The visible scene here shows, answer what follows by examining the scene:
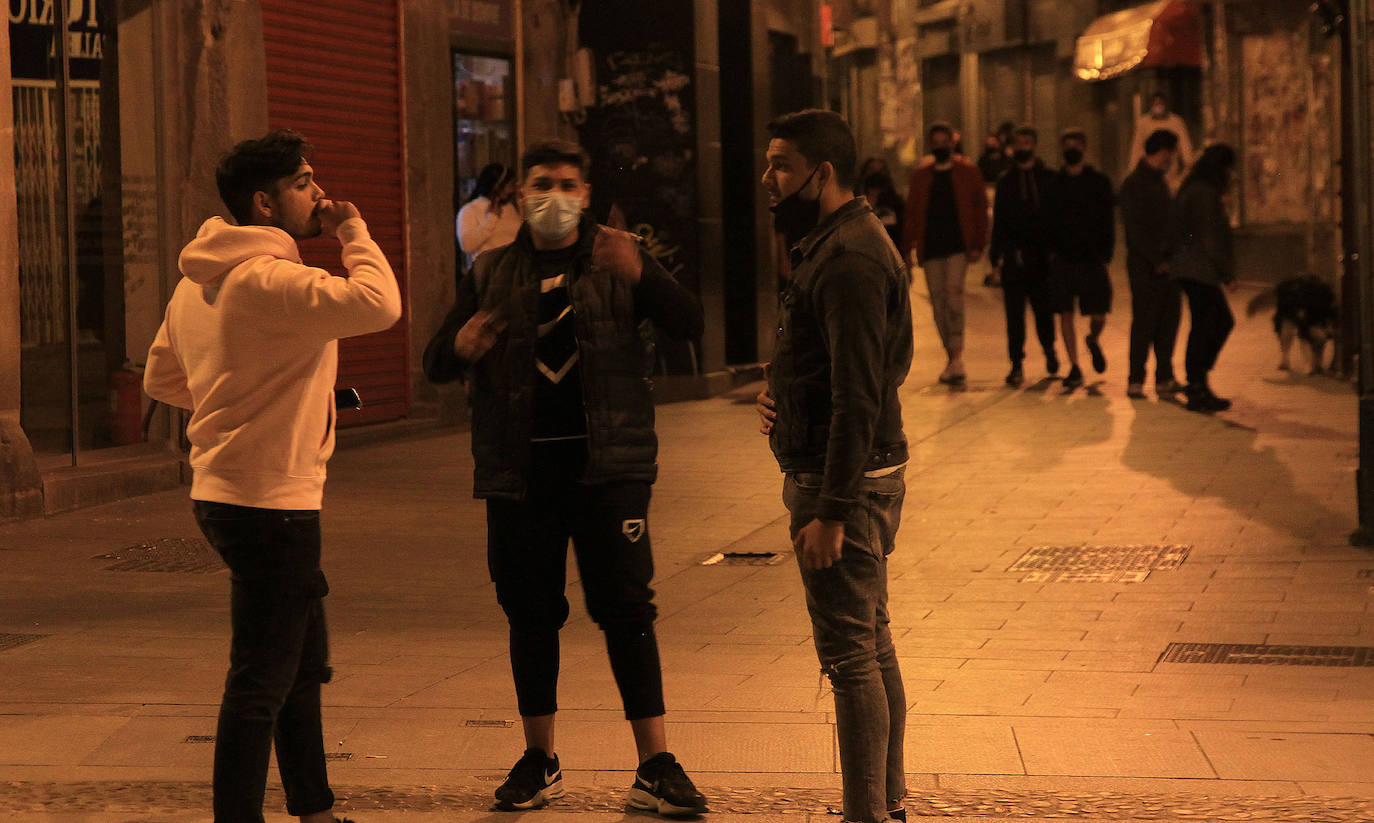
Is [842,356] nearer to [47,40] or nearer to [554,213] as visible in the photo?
[554,213]

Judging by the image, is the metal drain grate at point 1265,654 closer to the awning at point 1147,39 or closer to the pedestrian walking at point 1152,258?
the pedestrian walking at point 1152,258

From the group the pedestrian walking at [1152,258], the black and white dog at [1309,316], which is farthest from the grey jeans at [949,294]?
the black and white dog at [1309,316]

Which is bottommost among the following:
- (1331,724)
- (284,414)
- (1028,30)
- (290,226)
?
(1331,724)

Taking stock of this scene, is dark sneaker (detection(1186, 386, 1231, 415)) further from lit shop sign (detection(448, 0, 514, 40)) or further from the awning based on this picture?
the awning

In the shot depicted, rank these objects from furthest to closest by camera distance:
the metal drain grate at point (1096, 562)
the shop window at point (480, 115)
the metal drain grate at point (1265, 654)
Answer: the shop window at point (480, 115), the metal drain grate at point (1096, 562), the metal drain grate at point (1265, 654)

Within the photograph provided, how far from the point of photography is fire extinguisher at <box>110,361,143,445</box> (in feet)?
39.9

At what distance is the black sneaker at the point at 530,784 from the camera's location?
205 inches

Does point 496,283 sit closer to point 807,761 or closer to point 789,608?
point 807,761

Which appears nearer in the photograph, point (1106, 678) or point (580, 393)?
point (580, 393)

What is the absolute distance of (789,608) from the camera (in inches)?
316

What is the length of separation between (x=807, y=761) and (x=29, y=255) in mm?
7494

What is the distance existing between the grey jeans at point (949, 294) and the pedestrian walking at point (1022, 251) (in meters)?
0.35

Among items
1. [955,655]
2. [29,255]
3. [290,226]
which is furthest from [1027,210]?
[290,226]

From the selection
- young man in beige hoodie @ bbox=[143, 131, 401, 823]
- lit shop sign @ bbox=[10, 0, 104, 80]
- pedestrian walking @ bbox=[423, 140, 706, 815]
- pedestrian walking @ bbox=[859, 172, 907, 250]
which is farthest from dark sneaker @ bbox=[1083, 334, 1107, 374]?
young man in beige hoodie @ bbox=[143, 131, 401, 823]
